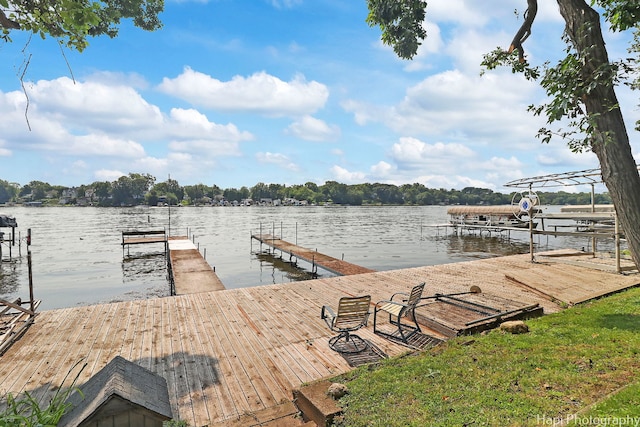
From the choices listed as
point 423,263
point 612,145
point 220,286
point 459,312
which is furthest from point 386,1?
point 423,263

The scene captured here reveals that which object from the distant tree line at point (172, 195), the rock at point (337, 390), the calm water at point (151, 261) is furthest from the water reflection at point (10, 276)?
the distant tree line at point (172, 195)

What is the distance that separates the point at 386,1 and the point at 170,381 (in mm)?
10646

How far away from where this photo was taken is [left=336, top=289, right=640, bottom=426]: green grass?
3.62m

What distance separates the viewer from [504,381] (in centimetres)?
436

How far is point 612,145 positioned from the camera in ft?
13.7

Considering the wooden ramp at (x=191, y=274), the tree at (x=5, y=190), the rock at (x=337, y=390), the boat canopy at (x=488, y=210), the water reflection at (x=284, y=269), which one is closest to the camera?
the rock at (x=337, y=390)

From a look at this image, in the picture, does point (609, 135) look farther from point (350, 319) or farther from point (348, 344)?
point (348, 344)

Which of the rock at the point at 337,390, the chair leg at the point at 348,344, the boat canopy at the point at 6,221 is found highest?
the boat canopy at the point at 6,221

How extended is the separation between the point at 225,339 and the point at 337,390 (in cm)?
337

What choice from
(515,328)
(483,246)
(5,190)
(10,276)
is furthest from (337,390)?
(5,190)

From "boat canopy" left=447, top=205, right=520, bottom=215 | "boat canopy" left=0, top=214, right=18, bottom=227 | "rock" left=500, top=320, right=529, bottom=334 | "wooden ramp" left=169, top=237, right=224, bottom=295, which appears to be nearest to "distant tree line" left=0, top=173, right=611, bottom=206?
"boat canopy" left=447, top=205, right=520, bottom=215

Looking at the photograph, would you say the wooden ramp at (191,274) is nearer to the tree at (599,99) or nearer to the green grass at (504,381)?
the green grass at (504,381)

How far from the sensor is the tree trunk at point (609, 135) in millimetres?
4129

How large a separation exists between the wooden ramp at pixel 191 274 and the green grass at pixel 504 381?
1036 centimetres
